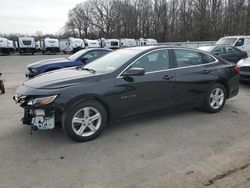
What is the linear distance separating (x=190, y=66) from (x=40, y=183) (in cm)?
369

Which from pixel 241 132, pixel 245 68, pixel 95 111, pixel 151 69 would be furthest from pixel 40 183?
pixel 245 68

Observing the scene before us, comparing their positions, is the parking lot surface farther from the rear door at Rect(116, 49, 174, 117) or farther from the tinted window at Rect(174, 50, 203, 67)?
the tinted window at Rect(174, 50, 203, 67)

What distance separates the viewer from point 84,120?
414 centimetres

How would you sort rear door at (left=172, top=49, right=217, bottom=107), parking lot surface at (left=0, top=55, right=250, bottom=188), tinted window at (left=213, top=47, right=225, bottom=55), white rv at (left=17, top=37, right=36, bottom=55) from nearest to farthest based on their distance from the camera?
1. parking lot surface at (left=0, top=55, right=250, bottom=188)
2. rear door at (left=172, top=49, right=217, bottom=107)
3. tinted window at (left=213, top=47, right=225, bottom=55)
4. white rv at (left=17, top=37, right=36, bottom=55)

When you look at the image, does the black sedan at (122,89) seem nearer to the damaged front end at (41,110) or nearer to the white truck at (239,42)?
the damaged front end at (41,110)

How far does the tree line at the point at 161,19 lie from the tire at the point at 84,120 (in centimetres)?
4205

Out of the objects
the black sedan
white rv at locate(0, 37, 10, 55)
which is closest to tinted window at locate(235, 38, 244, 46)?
the black sedan

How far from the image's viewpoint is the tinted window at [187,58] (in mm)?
5193

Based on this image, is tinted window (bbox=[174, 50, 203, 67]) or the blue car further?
the blue car

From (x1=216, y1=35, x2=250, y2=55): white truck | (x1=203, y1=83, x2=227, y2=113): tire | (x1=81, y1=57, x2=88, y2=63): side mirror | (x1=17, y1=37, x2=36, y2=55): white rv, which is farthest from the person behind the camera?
(x1=17, y1=37, x2=36, y2=55): white rv

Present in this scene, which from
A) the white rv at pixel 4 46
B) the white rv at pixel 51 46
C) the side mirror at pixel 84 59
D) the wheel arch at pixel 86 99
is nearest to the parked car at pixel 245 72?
the side mirror at pixel 84 59

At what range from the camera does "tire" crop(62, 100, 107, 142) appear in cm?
399

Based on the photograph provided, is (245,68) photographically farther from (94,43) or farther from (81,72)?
(94,43)

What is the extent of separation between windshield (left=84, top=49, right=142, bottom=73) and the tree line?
40.8m
